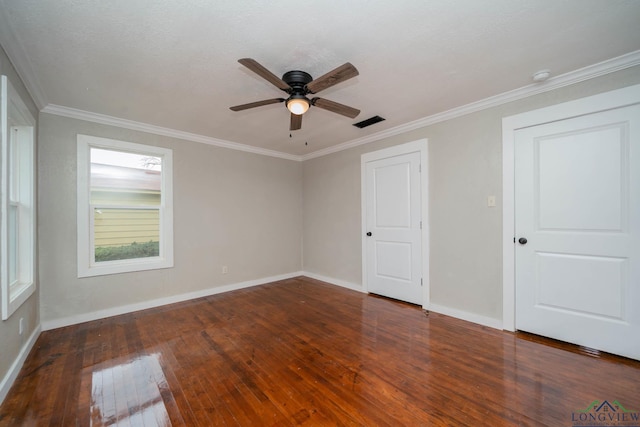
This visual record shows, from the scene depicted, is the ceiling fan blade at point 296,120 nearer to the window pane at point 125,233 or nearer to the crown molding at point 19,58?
the crown molding at point 19,58

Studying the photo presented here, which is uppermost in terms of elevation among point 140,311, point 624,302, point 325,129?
point 325,129

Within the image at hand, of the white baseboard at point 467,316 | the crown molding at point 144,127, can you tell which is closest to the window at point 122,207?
the crown molding at point 144,127

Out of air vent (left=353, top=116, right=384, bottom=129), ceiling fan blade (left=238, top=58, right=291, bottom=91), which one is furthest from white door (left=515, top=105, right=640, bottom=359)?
ceiling fan blade (left=238, top=58, right=291, bottom=91)

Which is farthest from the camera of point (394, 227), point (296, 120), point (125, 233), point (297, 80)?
point (394, 227)

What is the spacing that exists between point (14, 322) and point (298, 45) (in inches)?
124

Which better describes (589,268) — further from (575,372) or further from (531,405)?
(531,405)

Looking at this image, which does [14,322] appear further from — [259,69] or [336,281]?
[336,281]

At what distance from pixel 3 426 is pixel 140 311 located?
193cm

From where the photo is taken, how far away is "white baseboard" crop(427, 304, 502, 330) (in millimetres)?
2835

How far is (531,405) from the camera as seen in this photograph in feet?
5.51

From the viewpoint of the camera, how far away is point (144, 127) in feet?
11.5

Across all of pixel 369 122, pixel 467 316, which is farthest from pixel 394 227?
pixel 369 122

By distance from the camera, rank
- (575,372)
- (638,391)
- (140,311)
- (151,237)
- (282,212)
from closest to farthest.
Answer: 1. (638,391)
2. (575,372)
3. (140,311)
4. (151,237)
5. (282,212)

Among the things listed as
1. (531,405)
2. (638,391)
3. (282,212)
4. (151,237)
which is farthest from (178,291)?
(638,391)
